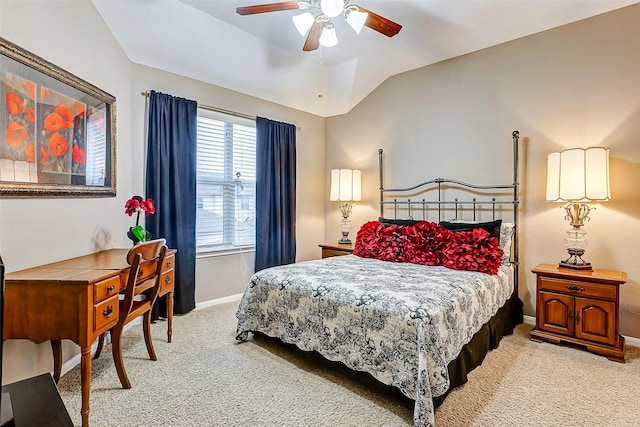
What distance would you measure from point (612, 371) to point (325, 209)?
369cm

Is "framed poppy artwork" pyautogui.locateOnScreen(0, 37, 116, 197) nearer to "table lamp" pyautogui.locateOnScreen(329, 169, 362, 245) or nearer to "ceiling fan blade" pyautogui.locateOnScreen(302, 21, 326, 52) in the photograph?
"ceiling fan blade" pyautogui.locateOnScreen(302, 21, 326, 52)

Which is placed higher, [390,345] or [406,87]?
[406,87]

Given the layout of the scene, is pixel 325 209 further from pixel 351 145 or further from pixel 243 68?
pixel 243 68

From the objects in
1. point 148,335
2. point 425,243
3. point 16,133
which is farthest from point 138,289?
point 425,243

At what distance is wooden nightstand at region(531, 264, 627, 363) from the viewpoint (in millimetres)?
2607

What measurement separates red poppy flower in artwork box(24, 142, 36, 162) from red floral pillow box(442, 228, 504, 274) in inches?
124

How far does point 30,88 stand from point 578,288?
4.17 metres

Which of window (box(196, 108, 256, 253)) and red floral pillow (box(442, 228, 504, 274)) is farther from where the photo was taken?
window (box(196, 108, 256, 253))

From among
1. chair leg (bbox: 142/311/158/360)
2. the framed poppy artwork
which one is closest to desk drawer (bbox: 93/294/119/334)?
chair leg (bbox: 142/311/158/360)

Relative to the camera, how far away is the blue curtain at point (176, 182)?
3.35 m

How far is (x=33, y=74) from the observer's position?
2082 millimetres

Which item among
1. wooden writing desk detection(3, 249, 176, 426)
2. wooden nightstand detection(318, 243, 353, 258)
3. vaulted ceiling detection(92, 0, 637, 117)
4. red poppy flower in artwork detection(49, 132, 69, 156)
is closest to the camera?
wooden writing desk detection(3, 249, 176, 426)

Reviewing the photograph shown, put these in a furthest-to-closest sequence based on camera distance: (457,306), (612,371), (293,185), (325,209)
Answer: (325,209) → (293,185) → (612,371) → (457,306)

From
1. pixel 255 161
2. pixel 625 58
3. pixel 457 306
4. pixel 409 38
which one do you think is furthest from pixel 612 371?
pixel 255 161
